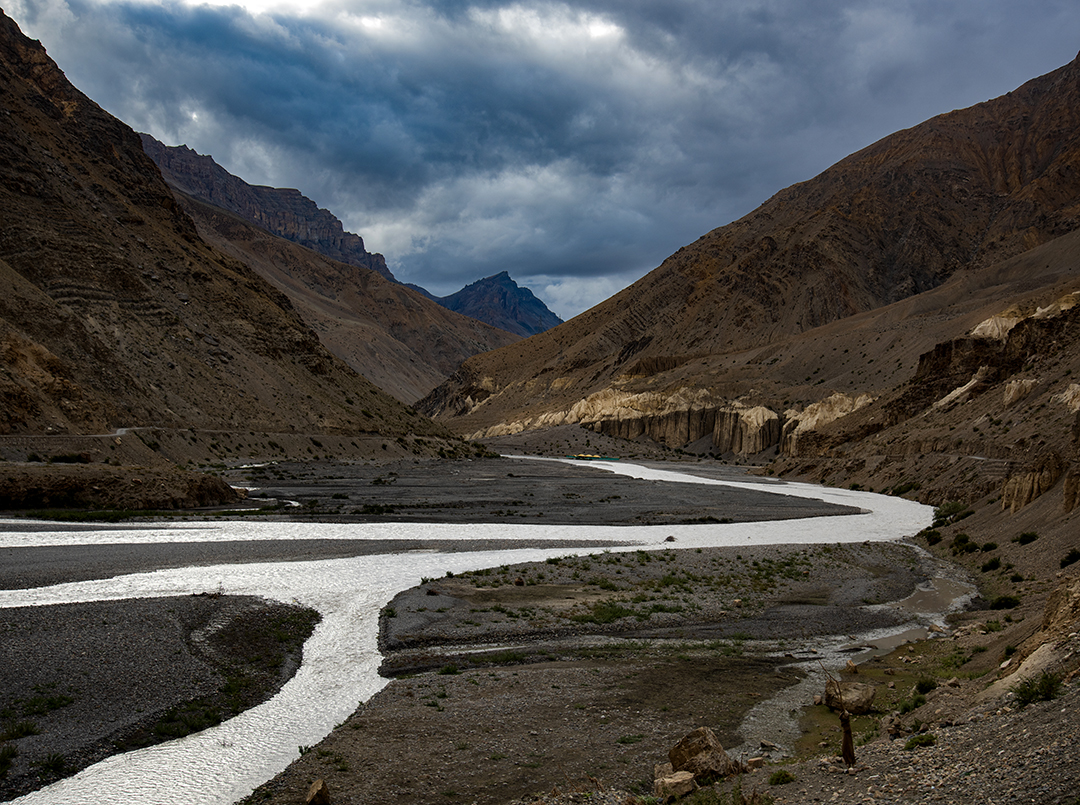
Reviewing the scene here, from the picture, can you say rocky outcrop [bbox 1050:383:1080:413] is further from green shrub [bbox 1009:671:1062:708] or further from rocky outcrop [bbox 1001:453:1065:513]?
green shrub [bbox 1009:671:1062:708]

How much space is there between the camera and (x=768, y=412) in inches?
3701

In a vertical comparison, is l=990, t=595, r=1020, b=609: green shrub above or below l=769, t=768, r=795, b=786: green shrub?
below

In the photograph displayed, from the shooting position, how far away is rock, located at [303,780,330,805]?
8688 mm

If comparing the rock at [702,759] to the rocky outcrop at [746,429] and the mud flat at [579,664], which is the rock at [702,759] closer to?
the mud flat at [579,664]

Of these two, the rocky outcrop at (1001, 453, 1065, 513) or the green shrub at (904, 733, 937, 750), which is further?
the rocky outcrop at (1001, 453, 1065, 513)

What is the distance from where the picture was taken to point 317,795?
28.6 ft

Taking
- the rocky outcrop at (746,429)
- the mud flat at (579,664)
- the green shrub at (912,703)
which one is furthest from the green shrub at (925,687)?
the rocky outcrop at (746,429)

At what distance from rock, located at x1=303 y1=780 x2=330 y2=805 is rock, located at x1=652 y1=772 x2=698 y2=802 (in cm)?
397

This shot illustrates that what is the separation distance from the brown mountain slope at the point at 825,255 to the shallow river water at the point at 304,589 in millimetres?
79989

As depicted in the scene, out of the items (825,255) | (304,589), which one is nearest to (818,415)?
(304,589)

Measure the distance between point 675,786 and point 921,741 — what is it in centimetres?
283

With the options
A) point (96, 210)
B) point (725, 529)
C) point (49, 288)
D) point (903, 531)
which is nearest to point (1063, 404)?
point (903, 531)

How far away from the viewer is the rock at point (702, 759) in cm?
874

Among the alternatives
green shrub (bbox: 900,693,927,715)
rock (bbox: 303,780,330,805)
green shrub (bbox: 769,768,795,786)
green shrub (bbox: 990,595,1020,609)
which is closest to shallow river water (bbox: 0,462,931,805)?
rock (bbox: 303,780,330,805)
